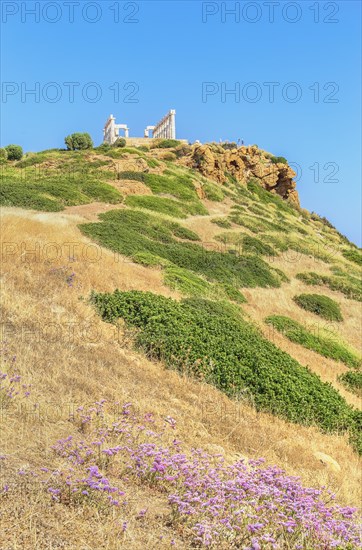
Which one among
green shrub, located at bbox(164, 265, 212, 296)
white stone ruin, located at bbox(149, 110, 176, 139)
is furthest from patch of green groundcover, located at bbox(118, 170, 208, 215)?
white stone ruin, located at bbox(149, 110, 176, 139)

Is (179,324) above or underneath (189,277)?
underneath

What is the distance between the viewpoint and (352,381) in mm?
13945

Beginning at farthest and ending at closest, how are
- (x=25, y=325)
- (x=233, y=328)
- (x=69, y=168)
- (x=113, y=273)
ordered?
(x=69, y=168) < (x=113, y=273) < (x=233, y=328) < (x=25, y=325)

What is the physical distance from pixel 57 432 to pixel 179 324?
504cm

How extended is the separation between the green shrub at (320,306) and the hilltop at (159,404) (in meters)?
0.09

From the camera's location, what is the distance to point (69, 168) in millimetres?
41281

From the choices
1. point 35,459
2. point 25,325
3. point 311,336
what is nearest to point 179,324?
point 25,325

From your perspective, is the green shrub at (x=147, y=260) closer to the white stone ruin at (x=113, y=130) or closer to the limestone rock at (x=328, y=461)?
the limestone rock at (x=328, y=461)

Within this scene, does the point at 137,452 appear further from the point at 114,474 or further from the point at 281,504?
the point at 281,504

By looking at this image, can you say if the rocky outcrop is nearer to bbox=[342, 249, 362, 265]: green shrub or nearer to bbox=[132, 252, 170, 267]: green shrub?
bbox=[342, 249, 362, 265]: green shrub

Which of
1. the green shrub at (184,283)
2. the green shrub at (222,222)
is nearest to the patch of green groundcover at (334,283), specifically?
the green shrub at (222,222)

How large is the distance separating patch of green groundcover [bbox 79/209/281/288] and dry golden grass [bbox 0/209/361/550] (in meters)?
7.29

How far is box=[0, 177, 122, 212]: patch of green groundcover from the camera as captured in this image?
25094mm

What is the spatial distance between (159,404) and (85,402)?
1252 mm
